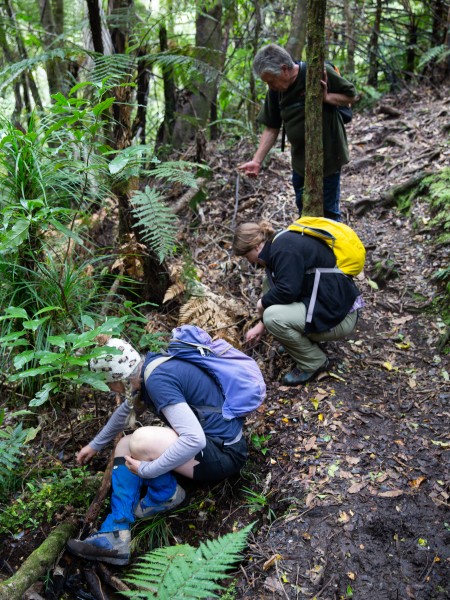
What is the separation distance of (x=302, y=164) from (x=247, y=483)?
2702 millimetres

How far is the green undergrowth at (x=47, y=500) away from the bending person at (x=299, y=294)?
1.65m

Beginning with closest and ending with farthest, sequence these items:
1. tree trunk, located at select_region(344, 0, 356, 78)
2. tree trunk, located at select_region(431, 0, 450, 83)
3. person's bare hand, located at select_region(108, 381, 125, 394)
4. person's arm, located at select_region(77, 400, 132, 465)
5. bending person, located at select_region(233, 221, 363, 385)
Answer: person's bare hand, located at select_region(108, 381, 125, 394), person's arm, located at select_region(77, 400, 132, 465), bending person, located at select_region(233, 221, 363, 385), tree trunk, located at select_region(431, 0, 450, 83), tree trunk, located at select_region(344, 0, 356, 78)

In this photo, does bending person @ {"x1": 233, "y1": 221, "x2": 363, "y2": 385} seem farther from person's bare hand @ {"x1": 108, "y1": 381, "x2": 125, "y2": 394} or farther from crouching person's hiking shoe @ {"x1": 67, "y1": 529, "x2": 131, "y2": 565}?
crouching person's hiking shoe @ {"x1": 67, "y1": 529, "x2": 131, "y2": 565}

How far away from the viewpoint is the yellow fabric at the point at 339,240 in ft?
12.2

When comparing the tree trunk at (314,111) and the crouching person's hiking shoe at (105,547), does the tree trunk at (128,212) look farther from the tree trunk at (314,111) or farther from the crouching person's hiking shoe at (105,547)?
the crouching person's hiking shoe at (105,547)

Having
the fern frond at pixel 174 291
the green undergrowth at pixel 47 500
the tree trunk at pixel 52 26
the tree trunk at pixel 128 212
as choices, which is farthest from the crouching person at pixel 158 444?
the tree trunk at pixel 52 26

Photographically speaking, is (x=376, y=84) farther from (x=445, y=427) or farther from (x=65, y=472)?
(x=65, y=472)

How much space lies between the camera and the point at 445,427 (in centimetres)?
337

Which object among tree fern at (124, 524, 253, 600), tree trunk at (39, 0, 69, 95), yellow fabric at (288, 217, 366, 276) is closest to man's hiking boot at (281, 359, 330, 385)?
yellow fabric at (288, 217, 366, 276)

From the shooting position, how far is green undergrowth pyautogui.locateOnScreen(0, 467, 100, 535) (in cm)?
300

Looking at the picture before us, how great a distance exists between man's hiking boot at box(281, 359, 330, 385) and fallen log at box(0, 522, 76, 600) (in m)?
1.81

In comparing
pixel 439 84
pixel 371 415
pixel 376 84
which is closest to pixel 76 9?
pixel 376 84

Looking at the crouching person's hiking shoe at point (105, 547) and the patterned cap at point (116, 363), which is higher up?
the patterned cap at point (116, 363)

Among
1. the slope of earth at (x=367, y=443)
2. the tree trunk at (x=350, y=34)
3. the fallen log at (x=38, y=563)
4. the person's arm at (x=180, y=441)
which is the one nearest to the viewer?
the fallen log at (x=38, y=563)
